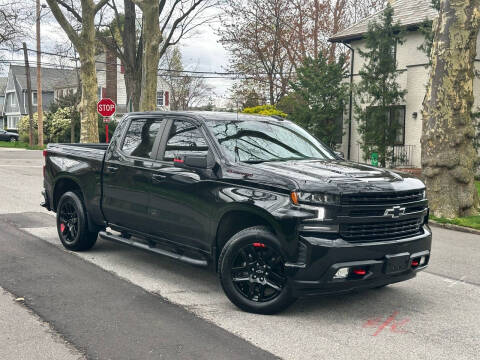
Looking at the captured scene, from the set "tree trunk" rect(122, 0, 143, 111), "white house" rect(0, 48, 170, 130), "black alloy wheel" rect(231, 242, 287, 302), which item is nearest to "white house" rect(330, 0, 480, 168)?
"tree trunk" rect(122, 0, 143, 111)

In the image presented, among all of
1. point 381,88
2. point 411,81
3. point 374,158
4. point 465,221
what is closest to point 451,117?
point 465,221

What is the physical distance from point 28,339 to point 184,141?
2664 millimetres

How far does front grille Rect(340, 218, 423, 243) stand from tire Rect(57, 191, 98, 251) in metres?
3.93

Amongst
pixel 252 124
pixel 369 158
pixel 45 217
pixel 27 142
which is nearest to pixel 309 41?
pixel 369 158

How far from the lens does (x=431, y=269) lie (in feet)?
24.5

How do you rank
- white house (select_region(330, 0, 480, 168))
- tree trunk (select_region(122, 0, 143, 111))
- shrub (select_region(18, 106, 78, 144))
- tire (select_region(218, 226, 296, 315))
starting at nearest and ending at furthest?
tire (select_region(218, 226, 296, 315)) < white house (select_region(330, 0, 480, 168)) < tree trunk (select_region(122, 0, 143, 111)) < shrub (select_region(18, 106, 78, 144))

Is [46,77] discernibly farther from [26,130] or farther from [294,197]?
[294,197]

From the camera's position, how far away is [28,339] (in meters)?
4.58

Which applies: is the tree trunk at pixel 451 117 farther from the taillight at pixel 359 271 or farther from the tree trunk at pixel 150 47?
the tree trunk at pixel 150 47

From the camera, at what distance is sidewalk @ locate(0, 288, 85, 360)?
14.0 ft

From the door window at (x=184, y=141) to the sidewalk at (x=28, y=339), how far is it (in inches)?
87.3

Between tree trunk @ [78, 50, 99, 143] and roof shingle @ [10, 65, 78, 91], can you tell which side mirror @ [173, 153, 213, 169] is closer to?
tree trunk @ [78, 50, 99, 143]

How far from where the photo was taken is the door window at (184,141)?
615 cm

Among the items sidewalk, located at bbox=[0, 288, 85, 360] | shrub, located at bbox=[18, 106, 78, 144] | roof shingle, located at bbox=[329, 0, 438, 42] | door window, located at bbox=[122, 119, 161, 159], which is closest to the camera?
sidewalk, located at bbox=[0, 288, 85, 360]
